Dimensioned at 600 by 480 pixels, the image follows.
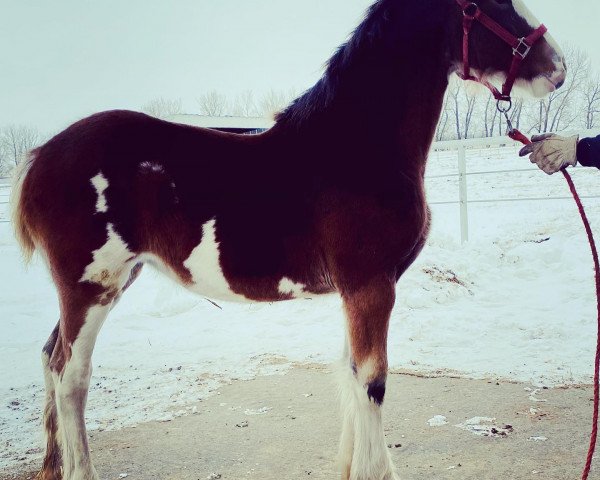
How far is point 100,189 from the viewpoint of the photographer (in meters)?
2.32

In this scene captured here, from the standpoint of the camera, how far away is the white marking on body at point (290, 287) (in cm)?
231

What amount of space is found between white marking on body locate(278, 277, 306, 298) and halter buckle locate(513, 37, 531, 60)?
1.48 m

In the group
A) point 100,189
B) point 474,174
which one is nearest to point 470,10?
point 100,189

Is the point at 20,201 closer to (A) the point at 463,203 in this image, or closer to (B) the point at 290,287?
(B) the point at 290,287

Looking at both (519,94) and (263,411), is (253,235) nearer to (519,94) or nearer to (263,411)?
(519,94)

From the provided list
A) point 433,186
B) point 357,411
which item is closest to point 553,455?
point 357,411

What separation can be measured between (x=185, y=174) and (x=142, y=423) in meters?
2.00

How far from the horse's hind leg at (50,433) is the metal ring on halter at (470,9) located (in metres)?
2.77

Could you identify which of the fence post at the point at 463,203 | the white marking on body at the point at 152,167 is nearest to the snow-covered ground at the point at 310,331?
the fence post at the point at 463,203

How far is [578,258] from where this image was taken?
6.71 meters

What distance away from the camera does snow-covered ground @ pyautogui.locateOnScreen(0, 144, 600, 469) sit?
383 centimetres

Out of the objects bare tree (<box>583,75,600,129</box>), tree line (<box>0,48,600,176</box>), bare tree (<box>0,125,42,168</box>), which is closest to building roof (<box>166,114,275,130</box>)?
tree line (<box>0,48,600,176</box>)

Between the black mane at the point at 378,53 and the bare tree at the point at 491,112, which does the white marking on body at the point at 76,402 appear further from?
the bare tree at the point at 491,112

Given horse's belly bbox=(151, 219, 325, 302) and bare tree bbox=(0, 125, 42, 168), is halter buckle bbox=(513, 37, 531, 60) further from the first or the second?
bare tree bbox=(0, 125, 42, 168)
